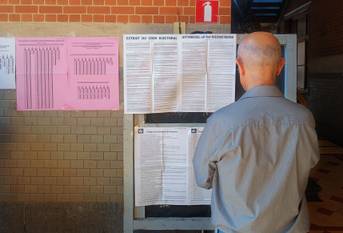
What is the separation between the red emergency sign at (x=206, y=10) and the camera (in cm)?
381

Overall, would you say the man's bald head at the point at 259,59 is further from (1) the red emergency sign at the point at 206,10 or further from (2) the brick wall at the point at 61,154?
(2) the brick wall at the point at 61,154

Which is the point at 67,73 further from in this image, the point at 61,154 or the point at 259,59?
the point at 259,59

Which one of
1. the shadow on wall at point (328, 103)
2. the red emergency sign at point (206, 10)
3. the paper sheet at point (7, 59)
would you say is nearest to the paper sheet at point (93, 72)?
the paper sheet at point (7, 59)

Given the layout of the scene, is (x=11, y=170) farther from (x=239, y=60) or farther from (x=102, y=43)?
(x=239, y=60)

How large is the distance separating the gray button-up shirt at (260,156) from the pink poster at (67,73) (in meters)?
1.81

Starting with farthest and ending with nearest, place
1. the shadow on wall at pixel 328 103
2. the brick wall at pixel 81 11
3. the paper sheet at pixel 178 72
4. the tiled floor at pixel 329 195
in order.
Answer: the shadow on wall at pixel 328 103 < the tiled floor at pixel 329 195 < the brick wall at pixel 81 11 < the paper sheet at pixel 178 72

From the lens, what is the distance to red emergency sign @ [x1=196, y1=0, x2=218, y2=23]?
3.81 m

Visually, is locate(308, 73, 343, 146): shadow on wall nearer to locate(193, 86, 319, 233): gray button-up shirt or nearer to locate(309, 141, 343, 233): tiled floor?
locate(309, 141, 343, 233): tiled floor

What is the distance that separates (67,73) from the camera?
3.63 metres

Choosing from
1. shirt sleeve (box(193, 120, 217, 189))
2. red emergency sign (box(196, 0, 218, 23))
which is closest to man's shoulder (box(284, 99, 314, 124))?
shirt sleeve (box(193, 120, 217, 189))

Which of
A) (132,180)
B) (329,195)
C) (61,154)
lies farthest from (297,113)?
(329,195)

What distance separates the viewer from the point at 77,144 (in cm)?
418

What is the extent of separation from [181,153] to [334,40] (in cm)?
774

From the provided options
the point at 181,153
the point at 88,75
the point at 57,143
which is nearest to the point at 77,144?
the point at 57,143
